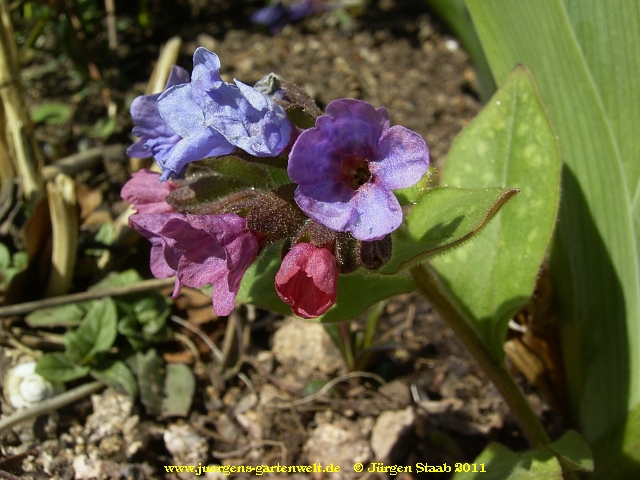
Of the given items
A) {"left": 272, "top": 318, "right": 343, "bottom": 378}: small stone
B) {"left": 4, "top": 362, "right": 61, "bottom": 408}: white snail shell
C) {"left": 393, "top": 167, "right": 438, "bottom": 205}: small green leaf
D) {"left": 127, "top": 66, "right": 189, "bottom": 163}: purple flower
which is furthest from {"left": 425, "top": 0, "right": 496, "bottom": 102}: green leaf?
{"left": 4, "top": 362, "right": 61, "bottom": 408}: white snail shell

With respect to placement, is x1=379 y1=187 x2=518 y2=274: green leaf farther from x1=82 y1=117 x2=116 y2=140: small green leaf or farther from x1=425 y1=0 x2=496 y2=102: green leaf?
x1=82 y1=117 x2=116 y2=140: small green leaf

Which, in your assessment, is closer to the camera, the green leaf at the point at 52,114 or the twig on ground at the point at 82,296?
the twig on ground at the point at 82,296

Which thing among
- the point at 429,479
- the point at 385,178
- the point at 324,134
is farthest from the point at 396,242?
the point at 429,479

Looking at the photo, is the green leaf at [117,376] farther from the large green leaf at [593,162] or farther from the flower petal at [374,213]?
the large green leaf at [593,162]

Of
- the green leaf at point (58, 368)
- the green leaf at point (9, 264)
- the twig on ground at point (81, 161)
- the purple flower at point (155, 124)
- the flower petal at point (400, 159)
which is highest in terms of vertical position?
the flower petal at point (400, 159)

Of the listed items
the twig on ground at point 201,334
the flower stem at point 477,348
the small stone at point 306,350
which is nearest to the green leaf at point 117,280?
the twig on ground at point 201,334

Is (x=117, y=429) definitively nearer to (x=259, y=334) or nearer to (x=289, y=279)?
(x=259, y=334)
